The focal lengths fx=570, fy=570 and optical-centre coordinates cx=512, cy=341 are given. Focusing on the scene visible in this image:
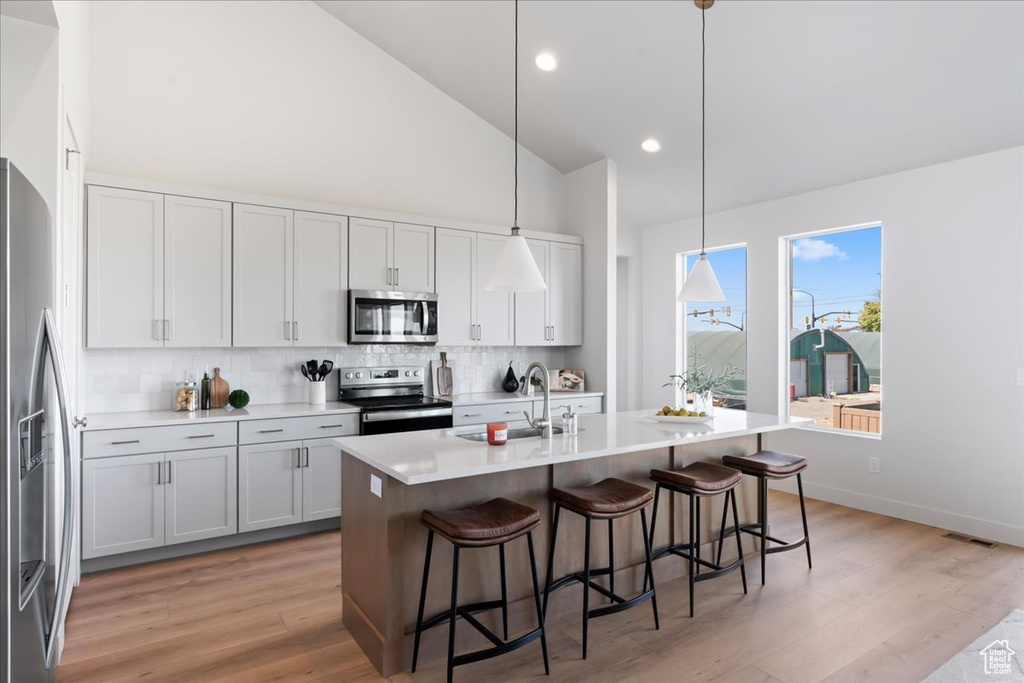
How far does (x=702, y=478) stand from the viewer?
305 centimetres

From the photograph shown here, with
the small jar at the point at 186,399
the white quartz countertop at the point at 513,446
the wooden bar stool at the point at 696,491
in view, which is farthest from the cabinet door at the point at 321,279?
the wooden bar stool at the point at 696,491

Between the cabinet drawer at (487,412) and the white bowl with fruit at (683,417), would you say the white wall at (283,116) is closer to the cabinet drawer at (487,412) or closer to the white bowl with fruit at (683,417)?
the cabinet drawer at (487,412)

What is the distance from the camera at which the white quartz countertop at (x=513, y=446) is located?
2.33 meters

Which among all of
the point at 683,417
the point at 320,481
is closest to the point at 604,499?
→ the point at 683,417

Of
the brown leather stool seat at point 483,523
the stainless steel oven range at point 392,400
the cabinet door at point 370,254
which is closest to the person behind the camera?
the brown leather stool seat at point 483,523

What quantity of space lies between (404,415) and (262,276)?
4.87 feet

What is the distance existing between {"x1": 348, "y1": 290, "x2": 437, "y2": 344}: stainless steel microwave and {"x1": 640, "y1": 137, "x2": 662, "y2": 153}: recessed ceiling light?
7.58 feet

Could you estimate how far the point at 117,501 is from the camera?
11.4 ft

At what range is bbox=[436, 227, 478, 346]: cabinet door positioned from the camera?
5.08 m

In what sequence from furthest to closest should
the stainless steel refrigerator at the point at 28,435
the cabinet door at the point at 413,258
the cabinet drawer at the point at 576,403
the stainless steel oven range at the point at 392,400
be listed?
the cabinet drawer at the point at 576,403 → the cabinet door at the point at 413,258 → the stainless steel oven range at the point at 392,400 → the stainless steel refrigerator at the point at 28,435

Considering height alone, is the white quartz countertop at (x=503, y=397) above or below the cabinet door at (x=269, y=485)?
above

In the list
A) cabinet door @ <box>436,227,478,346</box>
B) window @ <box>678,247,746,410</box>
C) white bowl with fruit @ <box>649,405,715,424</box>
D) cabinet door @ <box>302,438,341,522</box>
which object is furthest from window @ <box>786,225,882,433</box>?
cabinet door @ <box>302,438,341,522</box>

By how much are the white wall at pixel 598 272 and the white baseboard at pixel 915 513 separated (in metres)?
1.94

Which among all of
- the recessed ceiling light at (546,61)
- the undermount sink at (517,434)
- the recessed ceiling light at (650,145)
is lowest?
the undermount sink at (517,434)
